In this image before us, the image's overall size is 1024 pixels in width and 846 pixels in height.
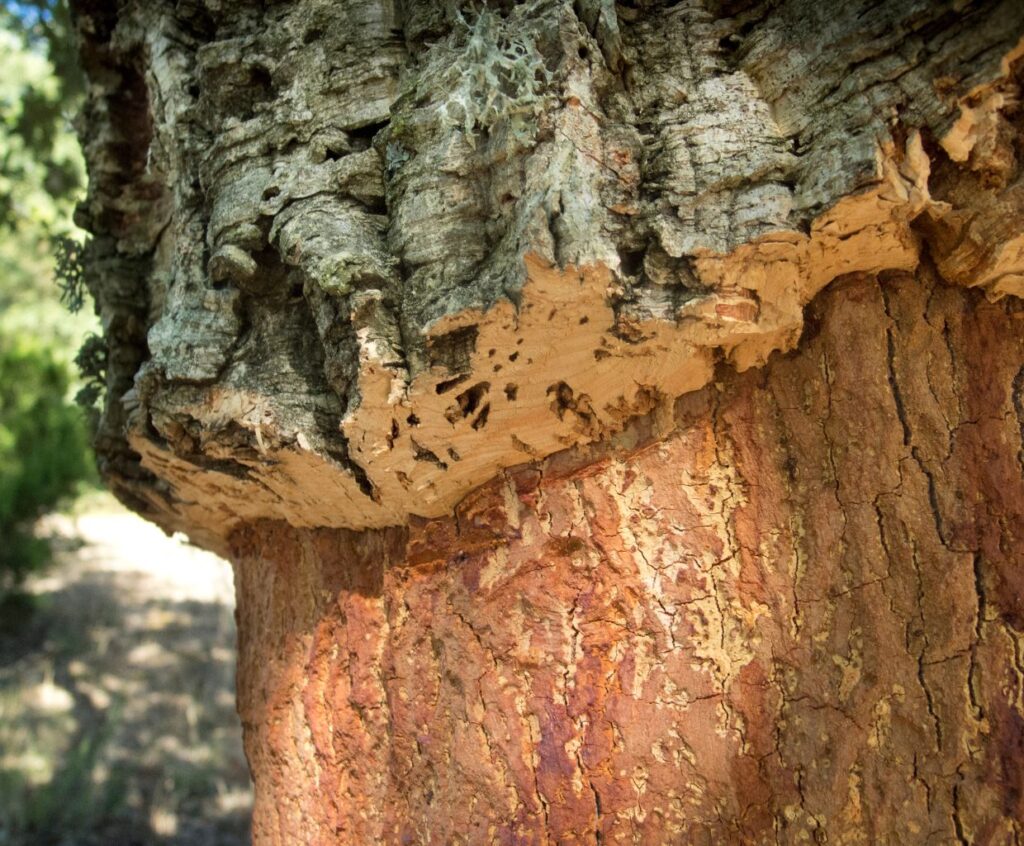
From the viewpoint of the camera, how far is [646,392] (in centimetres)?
150

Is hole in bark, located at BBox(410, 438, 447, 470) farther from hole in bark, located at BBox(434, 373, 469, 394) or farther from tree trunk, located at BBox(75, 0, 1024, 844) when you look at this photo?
hole in bark, located at BBox(434, 373, 469, 394)

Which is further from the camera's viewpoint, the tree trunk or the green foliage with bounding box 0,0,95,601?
the green foliage with bounding box 0,0,95,601

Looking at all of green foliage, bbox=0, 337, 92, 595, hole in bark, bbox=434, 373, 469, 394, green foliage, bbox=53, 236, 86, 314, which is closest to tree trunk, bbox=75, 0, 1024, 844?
hole in bark, bbox=434, 373, 469, 394

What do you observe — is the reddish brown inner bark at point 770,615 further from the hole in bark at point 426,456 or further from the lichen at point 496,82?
the lichen at point 496,82

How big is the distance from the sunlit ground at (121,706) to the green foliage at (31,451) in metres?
0.39

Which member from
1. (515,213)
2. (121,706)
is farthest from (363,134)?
(121,706)

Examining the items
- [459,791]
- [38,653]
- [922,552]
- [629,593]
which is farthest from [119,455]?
[38,653]

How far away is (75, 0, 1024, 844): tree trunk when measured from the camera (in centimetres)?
134

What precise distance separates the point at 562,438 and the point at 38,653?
675 cm

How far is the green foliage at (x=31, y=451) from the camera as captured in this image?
7.00m

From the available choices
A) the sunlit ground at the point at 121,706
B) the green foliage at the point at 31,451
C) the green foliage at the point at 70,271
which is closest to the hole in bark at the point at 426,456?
the green foliage at the point at 70,271

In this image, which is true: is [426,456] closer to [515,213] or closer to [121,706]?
[515,213]

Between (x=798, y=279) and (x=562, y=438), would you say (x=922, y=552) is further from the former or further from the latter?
(x=562, y=438)

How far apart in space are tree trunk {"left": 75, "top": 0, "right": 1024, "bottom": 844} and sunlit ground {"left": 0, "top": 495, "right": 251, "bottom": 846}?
3902mm
